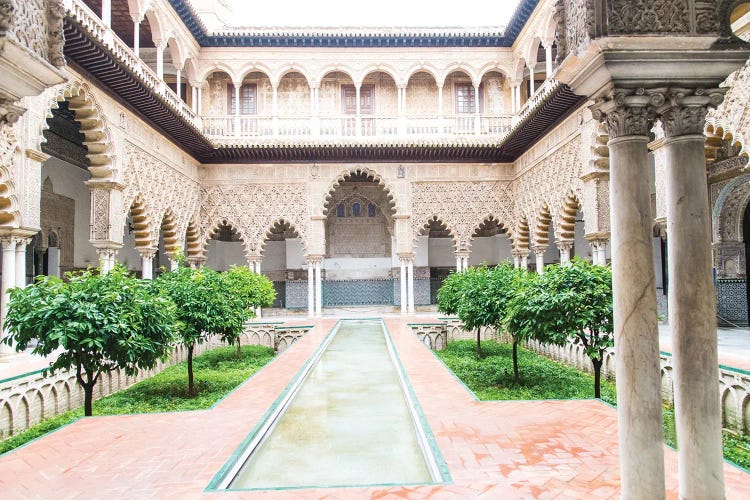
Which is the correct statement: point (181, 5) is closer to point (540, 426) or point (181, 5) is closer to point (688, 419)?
point (540, 426)

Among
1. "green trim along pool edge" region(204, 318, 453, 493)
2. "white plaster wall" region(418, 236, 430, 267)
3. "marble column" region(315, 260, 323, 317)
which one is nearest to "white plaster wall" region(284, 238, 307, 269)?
"marble column" region(315, 260, 323, 317)

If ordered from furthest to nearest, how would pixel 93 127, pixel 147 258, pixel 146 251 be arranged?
pixel 147 258 < pixel 146 251 < pixel 93 127

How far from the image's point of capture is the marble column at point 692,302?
2.81 meters

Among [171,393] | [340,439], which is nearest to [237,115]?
[171,393]

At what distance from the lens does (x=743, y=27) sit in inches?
301

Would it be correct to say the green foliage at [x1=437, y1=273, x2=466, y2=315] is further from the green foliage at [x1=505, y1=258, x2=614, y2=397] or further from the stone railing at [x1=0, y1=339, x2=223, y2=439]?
the stone railing at [x1=0, y1=339, x2=223, y2=439]

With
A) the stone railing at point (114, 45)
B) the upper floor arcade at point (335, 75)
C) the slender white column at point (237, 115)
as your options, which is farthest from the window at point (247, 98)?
the stone railing at point (114, 45)

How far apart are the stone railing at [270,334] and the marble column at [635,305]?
40.0 ft

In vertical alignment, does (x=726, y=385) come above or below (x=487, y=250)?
below

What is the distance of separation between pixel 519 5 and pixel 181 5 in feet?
32.5

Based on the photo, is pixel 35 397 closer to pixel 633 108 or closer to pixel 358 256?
pixel 633 108

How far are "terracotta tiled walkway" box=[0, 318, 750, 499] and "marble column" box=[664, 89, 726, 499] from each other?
1.81 ft

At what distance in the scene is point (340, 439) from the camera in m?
4.89

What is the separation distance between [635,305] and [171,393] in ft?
26.1
